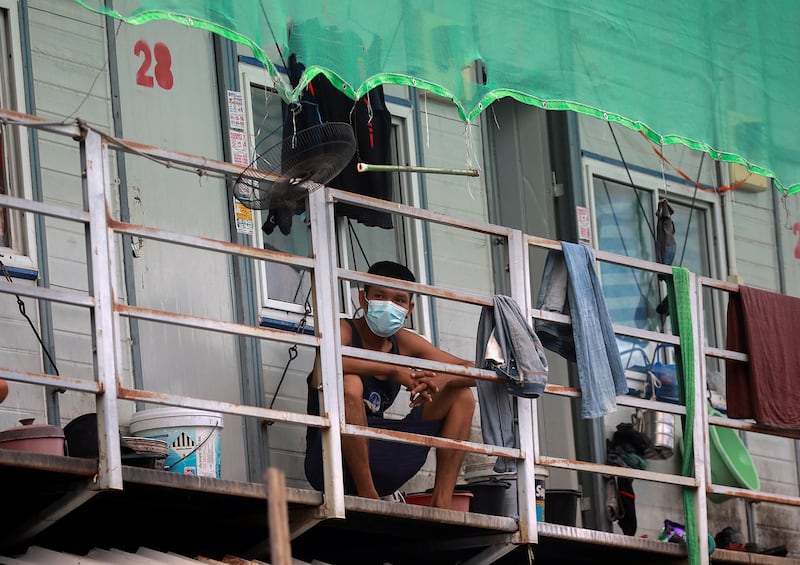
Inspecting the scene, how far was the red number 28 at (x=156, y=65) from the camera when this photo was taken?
10109 millimetres

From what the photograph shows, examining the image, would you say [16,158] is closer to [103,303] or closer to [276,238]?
[276,238]

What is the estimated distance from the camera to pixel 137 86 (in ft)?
33.0

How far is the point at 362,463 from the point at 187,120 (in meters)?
2.53

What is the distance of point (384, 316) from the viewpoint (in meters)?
9.44

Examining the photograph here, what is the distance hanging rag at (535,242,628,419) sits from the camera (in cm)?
951

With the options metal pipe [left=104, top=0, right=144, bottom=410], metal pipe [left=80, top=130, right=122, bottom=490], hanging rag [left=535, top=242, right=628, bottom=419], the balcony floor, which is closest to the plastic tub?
the balcony floor

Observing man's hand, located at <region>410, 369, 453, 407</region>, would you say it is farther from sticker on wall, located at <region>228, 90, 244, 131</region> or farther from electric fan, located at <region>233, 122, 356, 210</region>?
sticker on wall, located at <region>228, 90, 244, 131</region>

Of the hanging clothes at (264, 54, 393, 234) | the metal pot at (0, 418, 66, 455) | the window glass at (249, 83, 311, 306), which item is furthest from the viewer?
the window glass at (249, 83, 311, 306)

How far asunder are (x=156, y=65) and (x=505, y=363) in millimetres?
2809

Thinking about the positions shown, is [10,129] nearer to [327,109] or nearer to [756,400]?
[327,109]

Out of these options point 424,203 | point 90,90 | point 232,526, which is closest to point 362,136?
point 424,203

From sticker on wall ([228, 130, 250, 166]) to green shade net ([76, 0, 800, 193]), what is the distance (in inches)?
22.7

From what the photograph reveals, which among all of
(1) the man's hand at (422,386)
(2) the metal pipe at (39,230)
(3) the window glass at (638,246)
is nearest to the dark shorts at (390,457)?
(1) the man's hand at (422,386)

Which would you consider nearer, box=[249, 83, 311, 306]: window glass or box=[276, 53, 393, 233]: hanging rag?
box=[276, 53, 393, 233]: hanging rag
